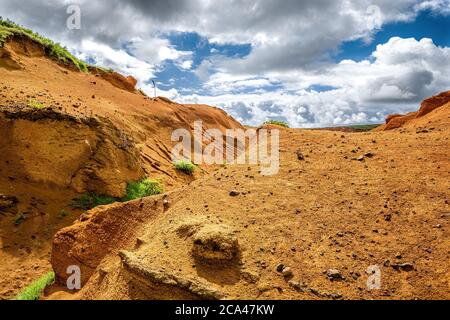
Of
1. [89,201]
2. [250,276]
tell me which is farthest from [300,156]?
[89,201]

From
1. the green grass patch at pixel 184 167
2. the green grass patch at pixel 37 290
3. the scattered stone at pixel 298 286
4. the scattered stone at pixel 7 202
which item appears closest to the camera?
the scattered stone at pixel 298 286

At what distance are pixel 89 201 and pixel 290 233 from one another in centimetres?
606

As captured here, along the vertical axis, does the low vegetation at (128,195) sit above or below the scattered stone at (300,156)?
below

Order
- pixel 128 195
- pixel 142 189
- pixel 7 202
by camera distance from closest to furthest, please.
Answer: pixel 7 202
pixel 128 195
pixel 142 189

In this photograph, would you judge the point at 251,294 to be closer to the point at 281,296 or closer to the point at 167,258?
the point at 281,296

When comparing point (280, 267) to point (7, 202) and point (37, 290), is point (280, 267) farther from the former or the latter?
point (7, 202)

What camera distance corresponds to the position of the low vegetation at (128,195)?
9.35 m

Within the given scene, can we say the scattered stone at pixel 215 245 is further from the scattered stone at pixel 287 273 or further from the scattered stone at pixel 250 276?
the scattered stone at pixel 287 273

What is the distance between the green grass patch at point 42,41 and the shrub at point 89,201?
30.6 feet

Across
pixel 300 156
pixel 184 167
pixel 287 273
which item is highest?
pixel 300 156

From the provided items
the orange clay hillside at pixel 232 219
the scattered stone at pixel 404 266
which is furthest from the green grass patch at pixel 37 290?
the scattered stone at pixel 404 266

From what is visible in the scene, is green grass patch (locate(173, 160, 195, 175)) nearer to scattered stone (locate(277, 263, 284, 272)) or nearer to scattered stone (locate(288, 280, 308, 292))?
scattered stone (locate(277, 263, 284, 272))

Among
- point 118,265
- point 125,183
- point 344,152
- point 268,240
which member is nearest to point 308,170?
point 344,152

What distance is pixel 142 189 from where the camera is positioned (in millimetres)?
10906
